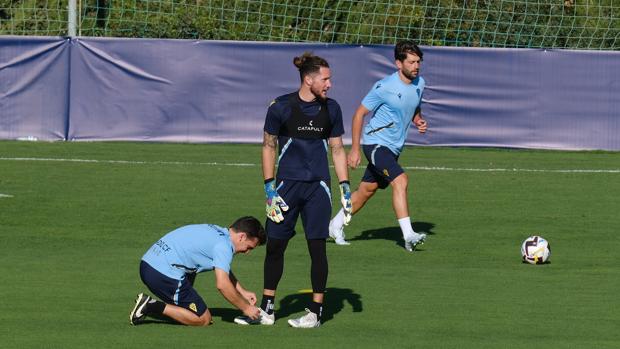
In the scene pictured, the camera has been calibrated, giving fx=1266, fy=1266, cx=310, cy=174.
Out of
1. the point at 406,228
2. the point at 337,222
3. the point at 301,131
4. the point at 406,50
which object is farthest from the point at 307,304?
the point at 406,50

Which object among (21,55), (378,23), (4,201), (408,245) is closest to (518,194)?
(408,245)

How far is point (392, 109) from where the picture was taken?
47.1ft

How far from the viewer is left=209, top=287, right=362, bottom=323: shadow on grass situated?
10674mm

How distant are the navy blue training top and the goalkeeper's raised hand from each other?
0.17m

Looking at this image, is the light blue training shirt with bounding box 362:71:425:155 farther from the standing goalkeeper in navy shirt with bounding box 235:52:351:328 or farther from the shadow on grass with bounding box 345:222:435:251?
the standing goalkeeper in navy shirt with bounding box 235:52:351:328

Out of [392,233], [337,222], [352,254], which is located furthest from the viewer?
[392,233]

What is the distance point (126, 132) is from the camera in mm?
25625

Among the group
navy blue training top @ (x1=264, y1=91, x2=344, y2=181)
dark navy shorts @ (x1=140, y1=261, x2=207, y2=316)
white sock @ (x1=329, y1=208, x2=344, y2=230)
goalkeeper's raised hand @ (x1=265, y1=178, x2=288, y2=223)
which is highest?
navy blue training top @ (x1=264, y1=91, x2=344, y2=181)

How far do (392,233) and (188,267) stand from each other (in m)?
6.07

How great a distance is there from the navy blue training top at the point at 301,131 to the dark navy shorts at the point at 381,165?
4.07 metres

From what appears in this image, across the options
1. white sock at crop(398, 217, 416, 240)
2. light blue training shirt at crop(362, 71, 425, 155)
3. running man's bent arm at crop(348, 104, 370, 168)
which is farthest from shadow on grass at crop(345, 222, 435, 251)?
running man's bent arm at crop(348, 104, 370, 168)

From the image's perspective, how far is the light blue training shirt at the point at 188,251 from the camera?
9.84 meters

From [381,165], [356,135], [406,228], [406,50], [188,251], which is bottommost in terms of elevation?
[406,228]

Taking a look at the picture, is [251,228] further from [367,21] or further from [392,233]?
[367,21]
